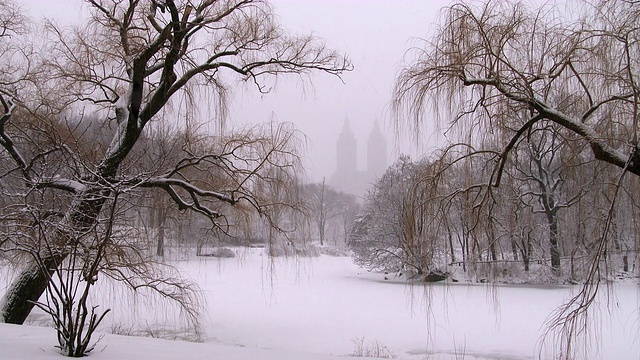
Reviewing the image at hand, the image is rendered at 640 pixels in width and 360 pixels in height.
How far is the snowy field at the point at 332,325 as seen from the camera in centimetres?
429

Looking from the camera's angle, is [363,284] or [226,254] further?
[363,284]

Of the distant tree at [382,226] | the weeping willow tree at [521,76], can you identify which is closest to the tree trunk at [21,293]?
the weeping willow tree at [521,76]

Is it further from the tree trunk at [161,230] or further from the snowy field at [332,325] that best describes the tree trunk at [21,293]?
the tree trunk at [161,230]

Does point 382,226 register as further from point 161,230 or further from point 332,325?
point 161,230

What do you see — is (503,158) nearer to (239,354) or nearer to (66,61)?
(239,354)

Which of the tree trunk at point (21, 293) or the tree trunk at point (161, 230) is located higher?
the tree trunk at point (161, 230)

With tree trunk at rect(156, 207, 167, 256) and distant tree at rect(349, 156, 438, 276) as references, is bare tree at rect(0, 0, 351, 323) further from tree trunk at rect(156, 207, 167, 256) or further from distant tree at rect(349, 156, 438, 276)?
distant tree at rect(349, 156, 438, 276)

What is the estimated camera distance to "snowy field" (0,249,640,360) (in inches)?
169

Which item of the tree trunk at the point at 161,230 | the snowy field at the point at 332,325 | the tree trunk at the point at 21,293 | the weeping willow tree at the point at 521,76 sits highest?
the weeping willow tree at the point at 521,76

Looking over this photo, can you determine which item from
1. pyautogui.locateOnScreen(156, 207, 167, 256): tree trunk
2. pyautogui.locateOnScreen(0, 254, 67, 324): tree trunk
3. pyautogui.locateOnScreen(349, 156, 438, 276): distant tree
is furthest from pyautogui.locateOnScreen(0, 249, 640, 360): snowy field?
pyautogui.locateOnScreen(349, 156, 438, 276): distant tree

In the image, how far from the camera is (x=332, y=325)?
10.5 meters

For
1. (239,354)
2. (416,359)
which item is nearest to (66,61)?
(239,354)

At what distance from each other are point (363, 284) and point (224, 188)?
40.5ft

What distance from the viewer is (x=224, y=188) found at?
8.05m
